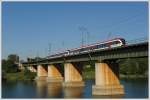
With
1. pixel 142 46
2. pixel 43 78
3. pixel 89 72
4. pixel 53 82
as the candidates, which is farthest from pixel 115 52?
pixel 89 72

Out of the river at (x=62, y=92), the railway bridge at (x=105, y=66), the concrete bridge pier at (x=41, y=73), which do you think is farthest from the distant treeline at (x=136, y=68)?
the river at (x=62, y=92)

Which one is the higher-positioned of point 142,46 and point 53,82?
point 142,46

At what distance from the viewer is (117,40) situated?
56.0 metres

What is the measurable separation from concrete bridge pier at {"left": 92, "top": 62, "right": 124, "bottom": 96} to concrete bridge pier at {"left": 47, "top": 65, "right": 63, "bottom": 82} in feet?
127

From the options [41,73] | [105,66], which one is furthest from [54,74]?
[105,66]

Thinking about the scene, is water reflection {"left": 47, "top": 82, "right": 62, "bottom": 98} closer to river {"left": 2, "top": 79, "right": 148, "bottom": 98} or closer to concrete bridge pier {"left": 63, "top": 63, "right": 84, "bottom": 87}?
river {"left": 2, "top": 79, "right": 148, "bottom": 98}

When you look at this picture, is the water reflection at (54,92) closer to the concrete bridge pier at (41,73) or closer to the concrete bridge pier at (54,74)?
the concrete bridge pier at (54,74)

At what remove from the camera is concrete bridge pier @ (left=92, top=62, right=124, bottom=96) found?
52.5 meters

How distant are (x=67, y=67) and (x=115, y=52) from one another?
2477 centimetres

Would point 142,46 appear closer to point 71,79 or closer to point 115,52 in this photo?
point 115,52

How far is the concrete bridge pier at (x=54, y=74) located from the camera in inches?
3690

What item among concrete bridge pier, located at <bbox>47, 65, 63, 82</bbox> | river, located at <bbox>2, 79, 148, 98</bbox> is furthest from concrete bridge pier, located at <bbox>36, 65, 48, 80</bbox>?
river, located at <bbox>2, 79, 148, 98</bbox>

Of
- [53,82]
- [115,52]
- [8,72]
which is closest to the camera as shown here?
[115,52]

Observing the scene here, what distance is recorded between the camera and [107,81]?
53.5 m
